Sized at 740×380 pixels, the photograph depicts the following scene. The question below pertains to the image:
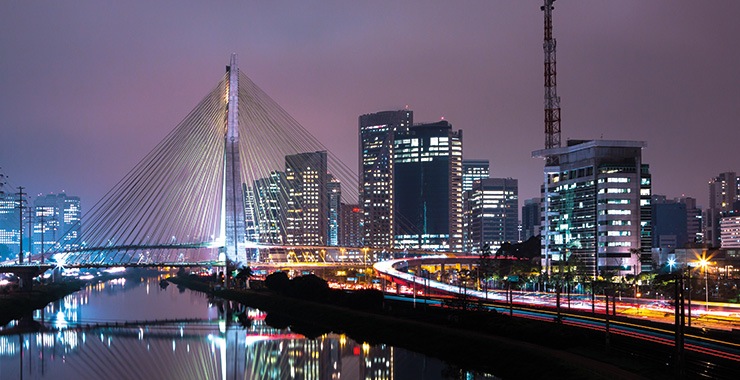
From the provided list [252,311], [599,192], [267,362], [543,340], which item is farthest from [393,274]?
[543,340]

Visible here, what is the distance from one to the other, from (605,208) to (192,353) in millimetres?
67600

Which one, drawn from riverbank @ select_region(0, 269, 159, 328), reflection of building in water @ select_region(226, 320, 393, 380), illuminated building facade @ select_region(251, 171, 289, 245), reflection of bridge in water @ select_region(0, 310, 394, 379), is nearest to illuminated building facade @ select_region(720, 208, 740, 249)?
illuminated building facade @ select_region(251, 171, 289, 245)

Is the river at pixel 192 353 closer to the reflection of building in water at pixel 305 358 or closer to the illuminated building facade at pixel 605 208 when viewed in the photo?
the reflection of building in water at pixel 305 358

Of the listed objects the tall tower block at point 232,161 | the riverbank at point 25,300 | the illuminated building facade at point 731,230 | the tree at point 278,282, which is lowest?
the riverbank at point 25,300

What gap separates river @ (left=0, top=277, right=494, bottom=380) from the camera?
4947cm

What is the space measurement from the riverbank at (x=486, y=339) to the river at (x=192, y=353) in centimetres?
138

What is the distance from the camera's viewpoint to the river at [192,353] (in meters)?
49.5

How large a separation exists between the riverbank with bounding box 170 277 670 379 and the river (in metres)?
1.38

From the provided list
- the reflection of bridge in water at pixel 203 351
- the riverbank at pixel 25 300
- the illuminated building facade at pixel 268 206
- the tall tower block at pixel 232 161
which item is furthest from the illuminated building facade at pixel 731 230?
the reflection of bridge in water at pixel 203 351

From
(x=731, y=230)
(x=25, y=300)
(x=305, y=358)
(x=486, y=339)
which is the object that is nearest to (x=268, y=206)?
(x=25, y=300)

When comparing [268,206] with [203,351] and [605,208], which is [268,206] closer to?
[203,351]

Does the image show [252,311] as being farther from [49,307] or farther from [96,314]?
[49,307]

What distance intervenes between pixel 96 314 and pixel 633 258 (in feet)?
221

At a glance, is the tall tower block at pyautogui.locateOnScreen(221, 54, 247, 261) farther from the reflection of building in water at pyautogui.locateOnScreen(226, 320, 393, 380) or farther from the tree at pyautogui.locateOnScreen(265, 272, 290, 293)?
the reflection of building in water at pyautogui.locateOnScreen(226, 320, 393, 380)
